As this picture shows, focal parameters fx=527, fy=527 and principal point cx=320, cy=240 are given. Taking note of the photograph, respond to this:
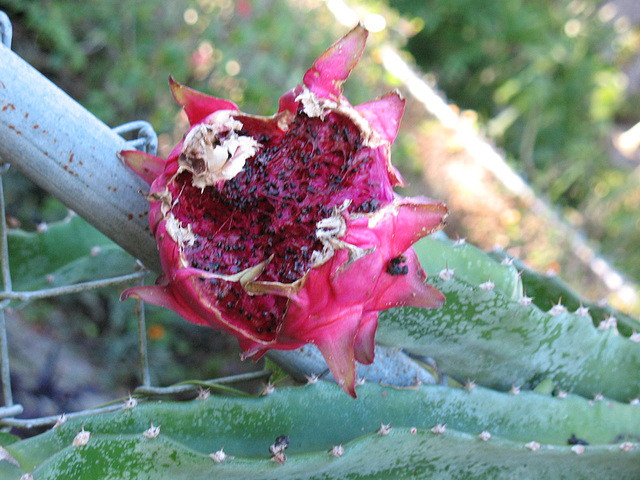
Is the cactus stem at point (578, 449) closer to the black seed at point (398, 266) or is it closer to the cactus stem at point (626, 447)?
the cactus stem at point (626, 447)

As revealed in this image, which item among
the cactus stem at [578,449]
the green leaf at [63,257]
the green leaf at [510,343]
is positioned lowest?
the cactus stem at [578,449]

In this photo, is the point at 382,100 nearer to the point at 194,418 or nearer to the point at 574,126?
the point at 194,418

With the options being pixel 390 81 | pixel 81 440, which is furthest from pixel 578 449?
pixel 390 81

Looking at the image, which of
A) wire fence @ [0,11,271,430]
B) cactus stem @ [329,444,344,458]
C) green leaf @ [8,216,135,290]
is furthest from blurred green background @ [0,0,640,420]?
cactus stem @ [329,444,344,458]

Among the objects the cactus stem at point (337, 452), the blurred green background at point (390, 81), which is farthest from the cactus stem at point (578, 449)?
the blurred green background at point (390, 81)

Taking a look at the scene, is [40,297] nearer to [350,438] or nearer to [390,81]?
[350,438]

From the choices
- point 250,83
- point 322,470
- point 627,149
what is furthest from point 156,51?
point 627,149

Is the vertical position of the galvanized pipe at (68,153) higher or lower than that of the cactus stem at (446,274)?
higher
